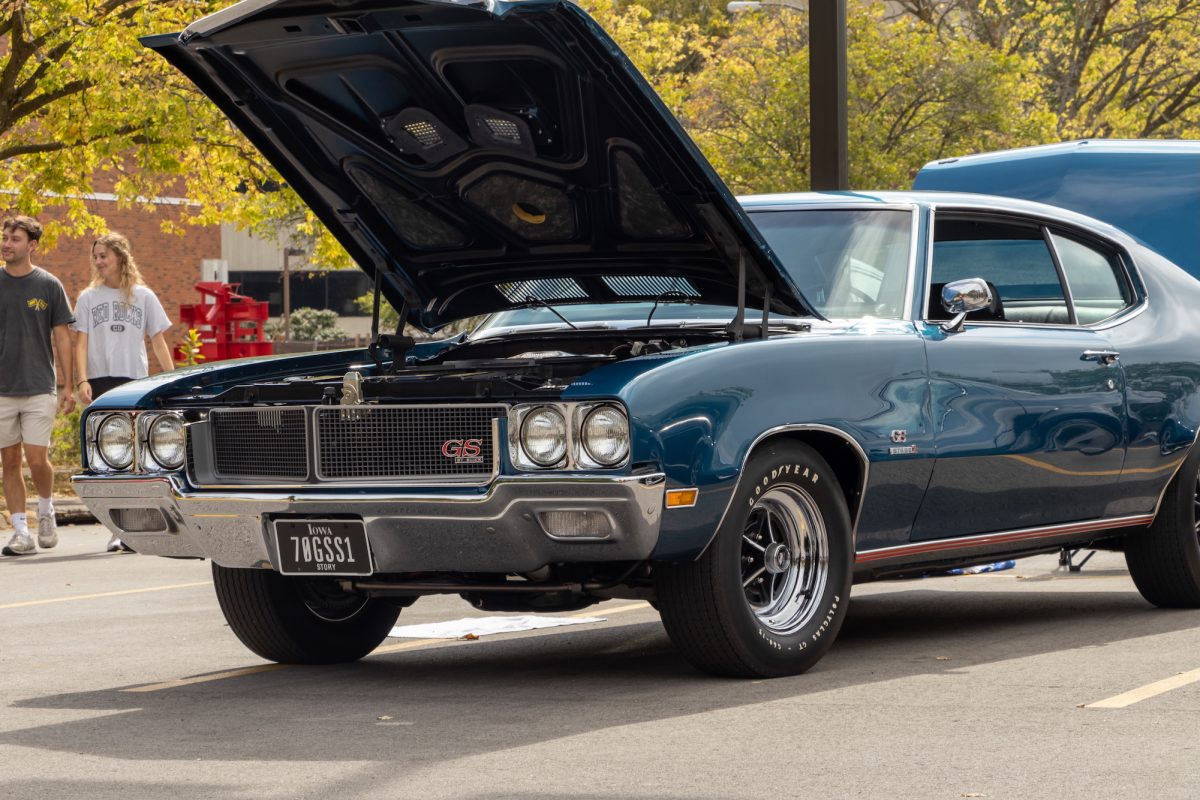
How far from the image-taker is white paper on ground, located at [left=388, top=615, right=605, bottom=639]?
8.12m

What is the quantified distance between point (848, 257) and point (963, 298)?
512 millimetres

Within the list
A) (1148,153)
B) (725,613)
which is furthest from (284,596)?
(1148,153)

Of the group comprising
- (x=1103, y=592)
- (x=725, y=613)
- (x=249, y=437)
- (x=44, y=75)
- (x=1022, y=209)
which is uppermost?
(x=44, y=75)

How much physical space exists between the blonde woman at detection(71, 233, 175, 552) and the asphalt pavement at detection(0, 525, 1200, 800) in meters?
3.76

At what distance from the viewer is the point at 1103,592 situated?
362 inches

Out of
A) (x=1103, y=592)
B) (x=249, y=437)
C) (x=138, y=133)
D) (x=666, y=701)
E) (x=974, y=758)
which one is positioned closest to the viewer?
(x=974, y=758)

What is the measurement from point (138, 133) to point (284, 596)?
12.4m

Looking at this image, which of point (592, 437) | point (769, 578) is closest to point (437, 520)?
point (592, 437)

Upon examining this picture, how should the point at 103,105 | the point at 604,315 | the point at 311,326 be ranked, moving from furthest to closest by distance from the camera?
the point at 311,326, the point at 103,105, the point at 604,315

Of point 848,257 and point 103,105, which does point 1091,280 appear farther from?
point 103,105

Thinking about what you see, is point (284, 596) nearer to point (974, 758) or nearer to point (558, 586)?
point (558, 586)

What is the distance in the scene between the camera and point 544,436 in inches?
231

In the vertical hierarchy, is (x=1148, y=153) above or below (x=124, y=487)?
above

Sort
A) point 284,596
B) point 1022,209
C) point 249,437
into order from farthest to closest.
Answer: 1. point 1022,209
2. point 284,596
3. point 249,437
